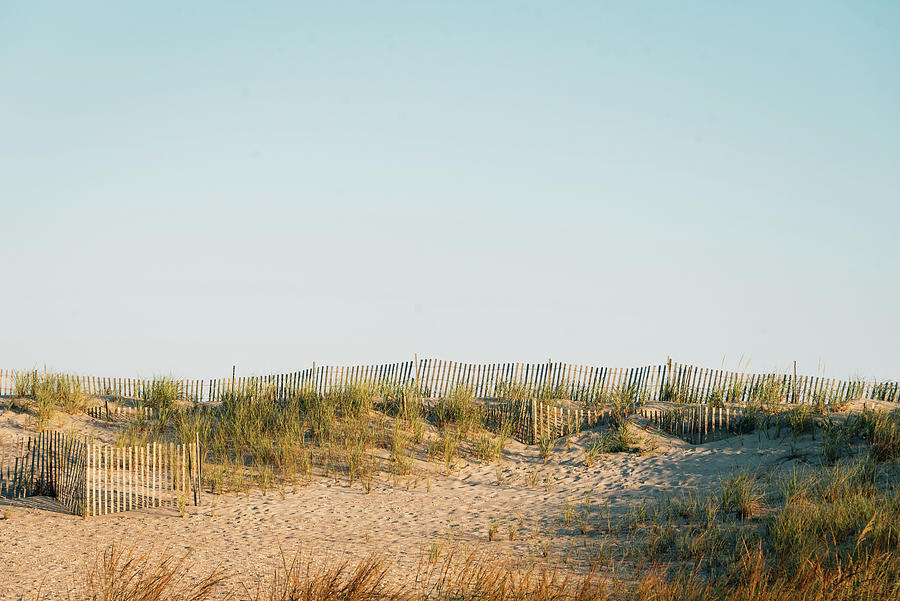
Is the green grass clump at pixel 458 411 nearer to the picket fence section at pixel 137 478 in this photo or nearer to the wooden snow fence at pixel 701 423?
the wooden snow fence at pixel 701 423

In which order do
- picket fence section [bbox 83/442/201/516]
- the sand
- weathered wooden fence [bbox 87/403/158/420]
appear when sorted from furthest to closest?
1. weathered wooden fence [bbox 87/403/158/420]
2. picket fence section [bbox 83/442/201/516]
3. the sand

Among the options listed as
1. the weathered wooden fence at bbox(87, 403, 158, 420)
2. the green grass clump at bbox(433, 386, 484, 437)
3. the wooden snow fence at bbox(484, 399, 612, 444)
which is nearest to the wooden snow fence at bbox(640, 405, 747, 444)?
the wooden snow fence at bbox(484, 399, 612, 444)

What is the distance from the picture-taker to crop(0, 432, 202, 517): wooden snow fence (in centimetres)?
988

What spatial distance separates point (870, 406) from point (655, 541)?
1009cm

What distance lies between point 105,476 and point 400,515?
13.3 feet

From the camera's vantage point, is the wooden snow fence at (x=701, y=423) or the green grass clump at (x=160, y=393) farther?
the green grass clump at (x=160, y=393)

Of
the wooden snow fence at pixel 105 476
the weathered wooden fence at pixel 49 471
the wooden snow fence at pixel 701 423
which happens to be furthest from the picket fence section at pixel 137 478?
the wooden snow fence at pixel 701 423

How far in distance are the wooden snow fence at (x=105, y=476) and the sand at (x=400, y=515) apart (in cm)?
25

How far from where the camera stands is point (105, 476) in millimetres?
9984

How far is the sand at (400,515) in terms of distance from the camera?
7754 mm

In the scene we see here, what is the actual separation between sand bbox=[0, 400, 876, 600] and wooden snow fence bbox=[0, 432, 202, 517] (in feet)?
0.83

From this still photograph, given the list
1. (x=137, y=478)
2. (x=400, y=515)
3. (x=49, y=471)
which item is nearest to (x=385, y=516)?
(x=400, y=515)

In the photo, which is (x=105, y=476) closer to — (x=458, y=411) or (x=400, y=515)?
(x=400, y=515)

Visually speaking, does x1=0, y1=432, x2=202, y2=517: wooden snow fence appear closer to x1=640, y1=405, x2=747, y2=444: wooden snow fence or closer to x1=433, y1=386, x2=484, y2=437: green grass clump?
x1=433, y1=386, x2=484, y2=437: green grass clump
